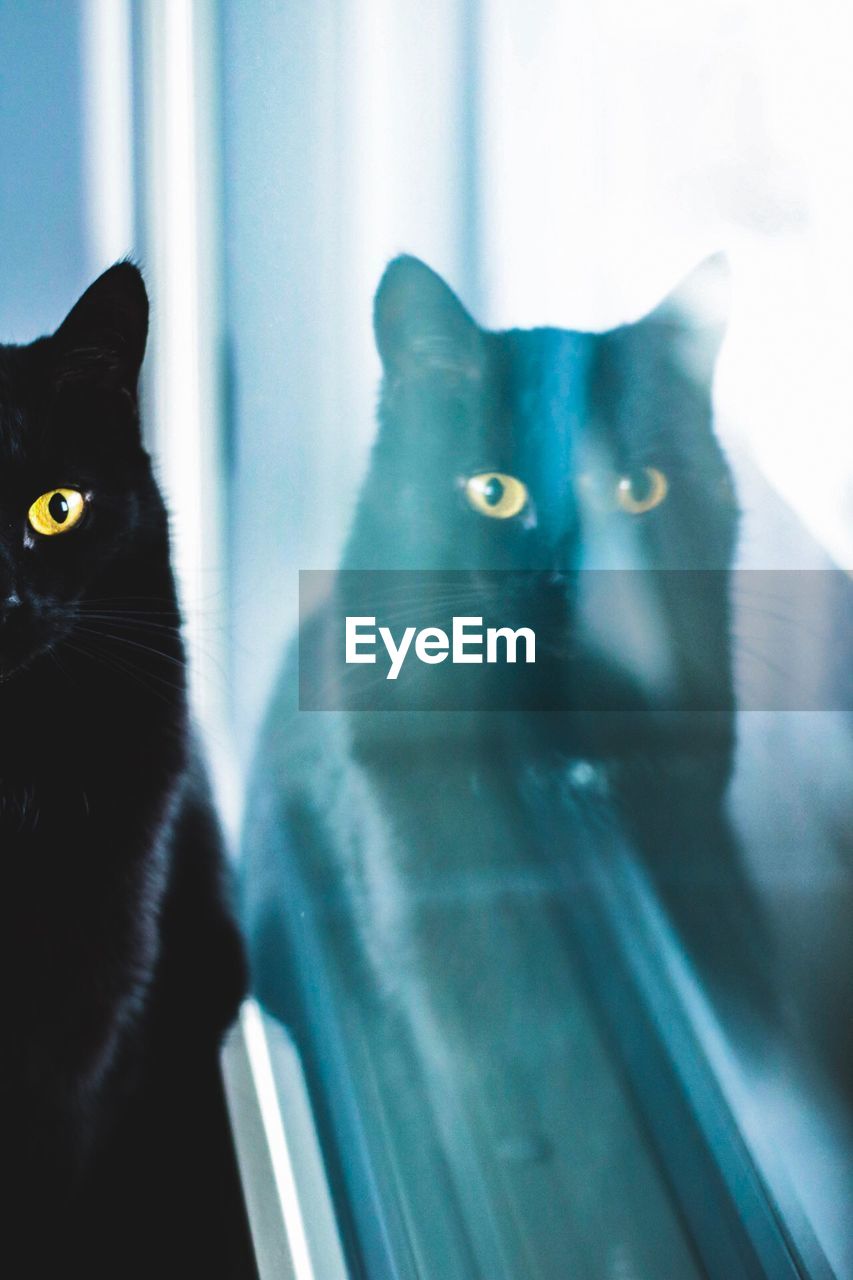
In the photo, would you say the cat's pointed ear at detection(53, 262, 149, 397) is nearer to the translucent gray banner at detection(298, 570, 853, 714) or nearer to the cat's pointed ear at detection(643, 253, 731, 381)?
the translucent gray banner at detection(298, 570, 853, 714)

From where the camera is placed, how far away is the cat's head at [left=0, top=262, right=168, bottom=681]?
0.69 m

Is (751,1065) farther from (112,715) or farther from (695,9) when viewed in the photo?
(695,9)

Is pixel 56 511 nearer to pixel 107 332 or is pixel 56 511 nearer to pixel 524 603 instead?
pixel 107 332

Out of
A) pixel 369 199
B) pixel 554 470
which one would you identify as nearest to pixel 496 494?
pixel 554 470

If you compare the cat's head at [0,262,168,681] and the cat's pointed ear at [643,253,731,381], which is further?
the cat's pointed ear at [643,253,731,381]

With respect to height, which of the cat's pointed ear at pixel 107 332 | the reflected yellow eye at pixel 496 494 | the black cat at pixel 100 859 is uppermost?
Result: the cat's pointed ear at pixel 107 332

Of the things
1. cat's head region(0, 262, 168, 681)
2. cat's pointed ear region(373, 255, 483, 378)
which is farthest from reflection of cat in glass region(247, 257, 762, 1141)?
cat's head region(0, 262, 168, 681)

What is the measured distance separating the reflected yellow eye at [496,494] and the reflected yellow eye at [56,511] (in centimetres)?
34

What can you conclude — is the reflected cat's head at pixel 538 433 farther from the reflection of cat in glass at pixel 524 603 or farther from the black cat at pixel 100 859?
the black cat at pixel 100 859

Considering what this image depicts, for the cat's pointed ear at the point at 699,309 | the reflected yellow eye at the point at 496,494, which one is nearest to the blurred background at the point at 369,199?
the cat's pointed ear at the point at 699,309

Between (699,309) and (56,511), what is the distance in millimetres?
585

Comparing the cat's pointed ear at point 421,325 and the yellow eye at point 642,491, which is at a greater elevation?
the cat's pointed ear at point 421,325

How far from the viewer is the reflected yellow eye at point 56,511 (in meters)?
0.71

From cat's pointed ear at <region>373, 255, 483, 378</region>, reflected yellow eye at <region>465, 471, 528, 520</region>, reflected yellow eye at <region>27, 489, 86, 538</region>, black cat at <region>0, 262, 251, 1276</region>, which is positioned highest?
cat's pointed ear at <region>373, 255, 483, 378</region>
